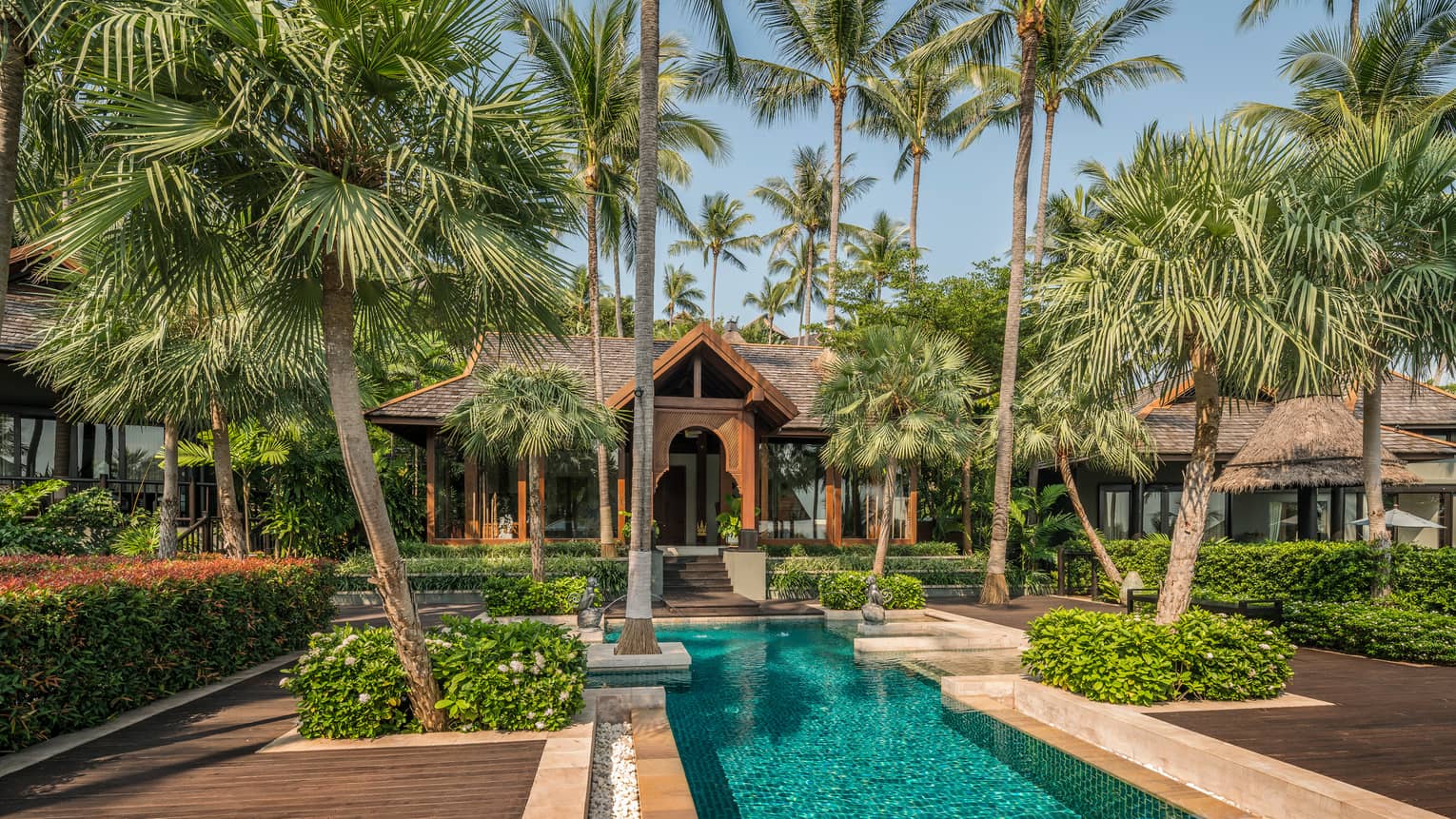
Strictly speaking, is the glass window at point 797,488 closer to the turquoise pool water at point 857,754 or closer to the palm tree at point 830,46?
the palm tree at point 830,46

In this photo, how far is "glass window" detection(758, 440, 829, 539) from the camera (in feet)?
67.6

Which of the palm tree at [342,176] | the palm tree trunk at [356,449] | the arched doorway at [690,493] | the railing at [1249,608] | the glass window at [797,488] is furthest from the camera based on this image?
the arched doorway at [690,493]

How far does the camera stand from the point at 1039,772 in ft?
21.2

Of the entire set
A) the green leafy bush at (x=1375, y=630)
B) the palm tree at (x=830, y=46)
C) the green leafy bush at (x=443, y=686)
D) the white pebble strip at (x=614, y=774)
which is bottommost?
the white pebble strip at (x=614, y=774)

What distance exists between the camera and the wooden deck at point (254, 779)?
15.0 feet

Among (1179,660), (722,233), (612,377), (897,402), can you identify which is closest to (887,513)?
(897,402)

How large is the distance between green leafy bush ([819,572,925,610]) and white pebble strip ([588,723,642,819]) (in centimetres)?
764

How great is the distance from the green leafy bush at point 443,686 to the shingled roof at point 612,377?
8.10m

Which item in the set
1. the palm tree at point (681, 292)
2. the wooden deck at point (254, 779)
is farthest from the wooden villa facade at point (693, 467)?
the palm tree at point (681, 292)

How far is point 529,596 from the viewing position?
12.9 metres

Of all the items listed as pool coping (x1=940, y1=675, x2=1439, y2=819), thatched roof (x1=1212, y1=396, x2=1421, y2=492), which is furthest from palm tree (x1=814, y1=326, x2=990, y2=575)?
pool coping (x1=940, y1=675, x2=1439, y2=819)

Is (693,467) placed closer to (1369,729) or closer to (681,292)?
(1369,729)

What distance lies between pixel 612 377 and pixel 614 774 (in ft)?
49.1

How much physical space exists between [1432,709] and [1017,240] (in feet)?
36.1
